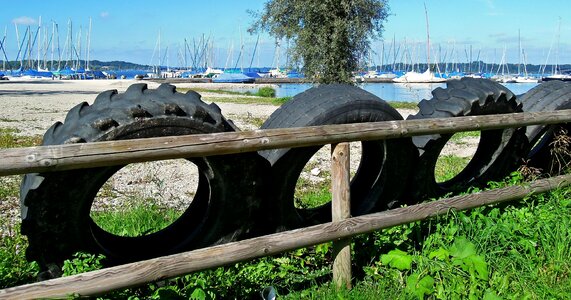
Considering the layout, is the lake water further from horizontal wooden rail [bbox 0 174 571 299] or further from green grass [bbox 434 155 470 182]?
horizontal wooden rail [bbox 0 174 571 299]

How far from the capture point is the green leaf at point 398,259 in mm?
4492

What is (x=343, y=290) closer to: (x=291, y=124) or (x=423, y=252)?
(x=423, y=252)

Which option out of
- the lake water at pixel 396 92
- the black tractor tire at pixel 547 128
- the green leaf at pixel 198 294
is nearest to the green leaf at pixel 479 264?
the green leaf at pixel 198 294

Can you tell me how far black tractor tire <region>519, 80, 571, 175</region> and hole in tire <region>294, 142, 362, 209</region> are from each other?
2.39 meters

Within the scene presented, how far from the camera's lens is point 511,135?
634 centimetres

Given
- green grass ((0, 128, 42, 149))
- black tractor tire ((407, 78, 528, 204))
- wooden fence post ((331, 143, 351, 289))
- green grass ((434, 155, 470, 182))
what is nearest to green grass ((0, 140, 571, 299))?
wooden fence post ((331, 143, 351, 289))

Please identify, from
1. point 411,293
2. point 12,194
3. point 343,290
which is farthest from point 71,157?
point 12,194

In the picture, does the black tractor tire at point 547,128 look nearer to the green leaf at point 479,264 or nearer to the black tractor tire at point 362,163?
the black tractor tire at point 362,163

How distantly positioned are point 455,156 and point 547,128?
4.24m

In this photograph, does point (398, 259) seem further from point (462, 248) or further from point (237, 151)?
point (237, 151)

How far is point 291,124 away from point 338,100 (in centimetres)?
45

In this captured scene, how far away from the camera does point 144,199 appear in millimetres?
7152

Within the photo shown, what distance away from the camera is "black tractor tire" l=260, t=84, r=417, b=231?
4.77 metres

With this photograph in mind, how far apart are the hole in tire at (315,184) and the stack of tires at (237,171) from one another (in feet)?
3.70
